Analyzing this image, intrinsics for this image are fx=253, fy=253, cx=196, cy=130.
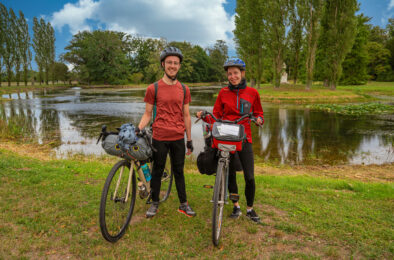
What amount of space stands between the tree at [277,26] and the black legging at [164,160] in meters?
31.9

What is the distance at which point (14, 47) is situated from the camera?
56.8m

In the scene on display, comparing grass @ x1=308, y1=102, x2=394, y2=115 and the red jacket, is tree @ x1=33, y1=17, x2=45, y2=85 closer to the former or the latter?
grass @ x1=308, y1=102, x2=394, y2=115

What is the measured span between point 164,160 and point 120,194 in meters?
0.71

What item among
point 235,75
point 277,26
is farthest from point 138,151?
point 277,26

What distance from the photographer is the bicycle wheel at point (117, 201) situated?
2.79m

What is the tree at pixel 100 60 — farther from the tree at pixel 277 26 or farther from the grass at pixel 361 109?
the grass at pixel 361 109

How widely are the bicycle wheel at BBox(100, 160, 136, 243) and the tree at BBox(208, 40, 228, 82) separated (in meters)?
95.3

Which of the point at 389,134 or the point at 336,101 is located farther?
the point at 336,101

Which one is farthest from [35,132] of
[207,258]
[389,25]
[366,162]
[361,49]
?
[389,25]

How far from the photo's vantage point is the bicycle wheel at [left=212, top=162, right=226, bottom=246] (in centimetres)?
283

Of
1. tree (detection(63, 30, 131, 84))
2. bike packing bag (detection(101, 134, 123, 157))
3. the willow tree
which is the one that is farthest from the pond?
tree (detection(63, 30, 131, 84))

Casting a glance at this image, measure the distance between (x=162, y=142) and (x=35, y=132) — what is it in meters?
12.6

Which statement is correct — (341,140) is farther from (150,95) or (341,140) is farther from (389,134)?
(150,95)

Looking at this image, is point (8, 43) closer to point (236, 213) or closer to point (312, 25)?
point (312, 25)
